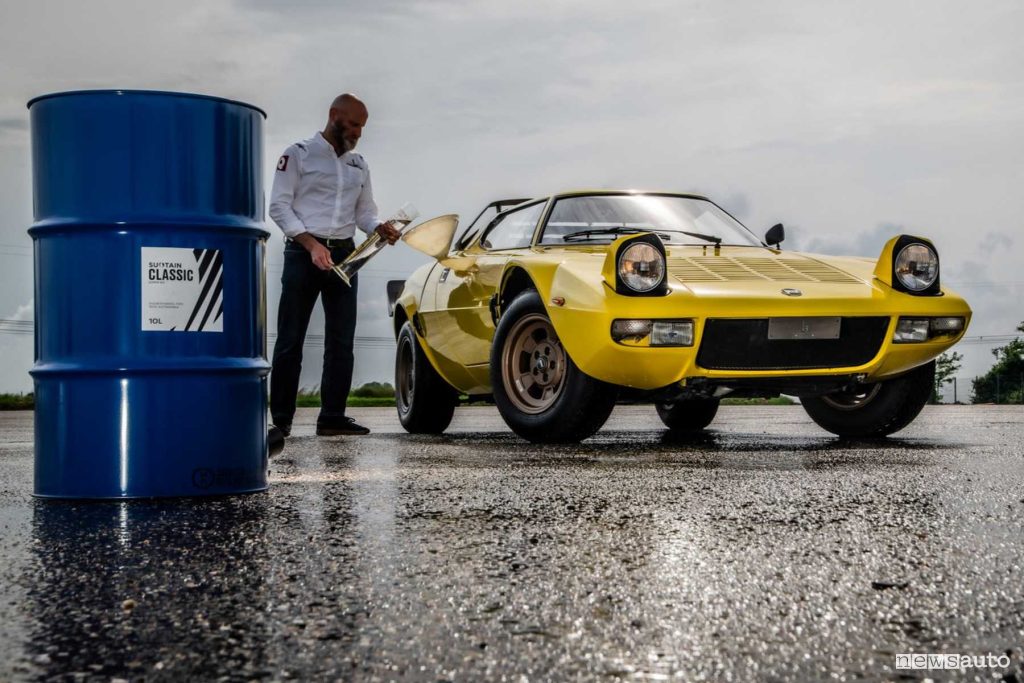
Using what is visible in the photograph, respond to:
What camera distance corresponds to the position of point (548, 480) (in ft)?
15.7

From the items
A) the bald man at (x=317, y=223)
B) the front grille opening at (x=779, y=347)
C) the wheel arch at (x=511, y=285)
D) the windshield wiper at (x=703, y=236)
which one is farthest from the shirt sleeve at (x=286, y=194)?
the front grille opening at (x=779, y=347)

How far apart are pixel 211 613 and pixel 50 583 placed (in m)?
0.52

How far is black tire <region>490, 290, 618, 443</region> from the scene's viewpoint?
21.7 ft

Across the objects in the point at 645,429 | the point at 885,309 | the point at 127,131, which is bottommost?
the point at 645,429

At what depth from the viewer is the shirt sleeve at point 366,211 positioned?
7773 mm

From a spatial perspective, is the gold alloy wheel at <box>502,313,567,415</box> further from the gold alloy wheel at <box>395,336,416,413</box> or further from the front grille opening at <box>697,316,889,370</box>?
the gold alloy wheel at <box>395,336,416,413</box>

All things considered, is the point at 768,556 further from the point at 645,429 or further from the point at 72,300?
the point at 645,429

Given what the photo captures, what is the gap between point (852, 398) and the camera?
7.62 metres

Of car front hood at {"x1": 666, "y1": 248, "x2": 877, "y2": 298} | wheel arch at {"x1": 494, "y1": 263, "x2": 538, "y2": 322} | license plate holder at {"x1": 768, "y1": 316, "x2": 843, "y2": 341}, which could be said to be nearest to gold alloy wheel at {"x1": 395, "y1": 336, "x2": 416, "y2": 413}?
wheel arch at {"x1": 494, "y1": 263, "x2": 538, "y2": 322}

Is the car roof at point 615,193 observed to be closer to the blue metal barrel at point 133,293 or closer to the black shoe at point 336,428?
the black shoe at point 336,428

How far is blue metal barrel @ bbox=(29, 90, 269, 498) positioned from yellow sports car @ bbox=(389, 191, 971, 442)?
235cm

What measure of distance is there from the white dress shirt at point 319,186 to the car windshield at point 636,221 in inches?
45.1

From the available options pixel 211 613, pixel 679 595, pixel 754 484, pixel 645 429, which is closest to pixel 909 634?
pixel 679 595

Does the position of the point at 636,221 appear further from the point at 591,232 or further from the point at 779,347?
the point at 779,347
